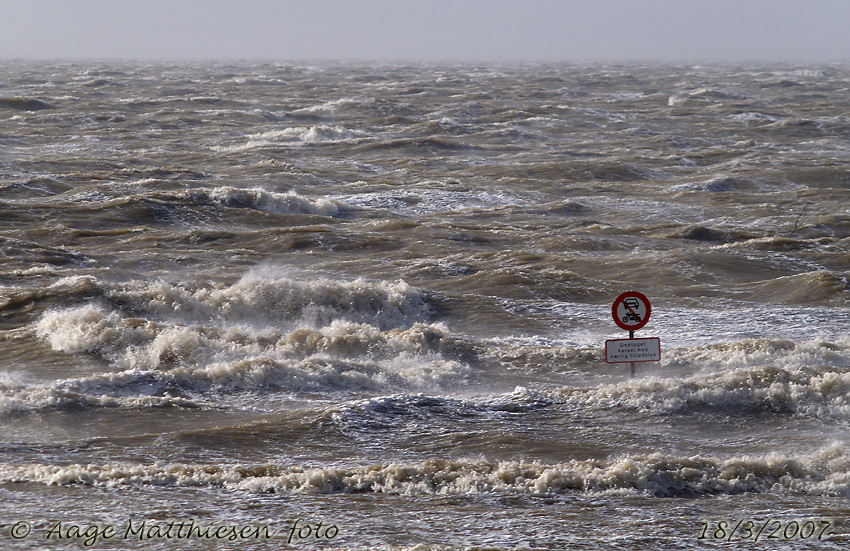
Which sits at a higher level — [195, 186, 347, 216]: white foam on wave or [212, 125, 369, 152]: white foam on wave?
[212, 125, 369, 152]: white foam on wave

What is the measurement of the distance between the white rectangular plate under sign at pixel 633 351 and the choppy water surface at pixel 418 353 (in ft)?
1.77

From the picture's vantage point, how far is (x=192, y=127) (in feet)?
116

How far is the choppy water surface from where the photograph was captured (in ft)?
20.5

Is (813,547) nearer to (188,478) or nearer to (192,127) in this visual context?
(188,478)

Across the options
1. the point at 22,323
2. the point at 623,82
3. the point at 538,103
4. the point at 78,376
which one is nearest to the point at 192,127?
the point at 538,103

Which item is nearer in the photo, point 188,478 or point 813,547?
point 813,547

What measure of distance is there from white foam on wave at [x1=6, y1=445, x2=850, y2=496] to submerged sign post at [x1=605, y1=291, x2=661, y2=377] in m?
1.53

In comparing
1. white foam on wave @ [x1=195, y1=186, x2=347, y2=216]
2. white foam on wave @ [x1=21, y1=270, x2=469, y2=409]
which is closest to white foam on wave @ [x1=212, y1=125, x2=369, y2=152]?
white foam on wave @ [x1=195, y1=186, x2=347, y2=216]

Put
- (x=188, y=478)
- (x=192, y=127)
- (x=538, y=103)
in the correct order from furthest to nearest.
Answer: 1. (x=538, y=103)
2. (x=192, y=127)
3. (x=188, y=478)

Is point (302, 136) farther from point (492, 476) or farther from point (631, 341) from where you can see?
point (492, 476)

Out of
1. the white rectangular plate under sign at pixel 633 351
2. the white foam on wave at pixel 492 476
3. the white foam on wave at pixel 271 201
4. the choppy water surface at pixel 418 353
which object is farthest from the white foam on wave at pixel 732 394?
the white foam on wave at pixel 271 201

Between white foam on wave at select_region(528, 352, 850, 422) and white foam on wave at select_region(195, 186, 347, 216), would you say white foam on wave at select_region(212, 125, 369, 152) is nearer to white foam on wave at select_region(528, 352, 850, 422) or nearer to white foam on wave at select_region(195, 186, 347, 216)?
white foam on wave at select_region(195, 186, 347, 216)

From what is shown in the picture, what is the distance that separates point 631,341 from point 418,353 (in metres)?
2.92

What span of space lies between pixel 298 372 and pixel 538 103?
41238 mm
